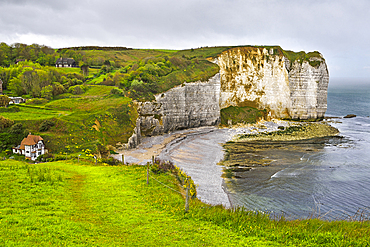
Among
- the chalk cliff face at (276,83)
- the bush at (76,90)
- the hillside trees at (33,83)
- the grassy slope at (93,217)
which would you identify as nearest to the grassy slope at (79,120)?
the bush at (76,90)

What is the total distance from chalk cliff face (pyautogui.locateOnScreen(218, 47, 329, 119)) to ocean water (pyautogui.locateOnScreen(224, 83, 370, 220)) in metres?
25.8

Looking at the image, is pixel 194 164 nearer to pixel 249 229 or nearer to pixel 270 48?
pixel 249 229

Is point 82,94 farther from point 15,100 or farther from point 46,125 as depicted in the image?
point 46,125

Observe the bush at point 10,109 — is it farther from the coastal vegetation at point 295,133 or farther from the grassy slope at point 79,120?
the coastal vegetation at point 295,133

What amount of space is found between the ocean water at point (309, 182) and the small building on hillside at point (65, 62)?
7867cm

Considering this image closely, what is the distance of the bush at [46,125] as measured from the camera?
36981mm

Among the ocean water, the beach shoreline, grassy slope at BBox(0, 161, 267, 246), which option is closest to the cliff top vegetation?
the beach shoreline

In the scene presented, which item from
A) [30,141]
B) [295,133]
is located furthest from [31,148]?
[295,133]

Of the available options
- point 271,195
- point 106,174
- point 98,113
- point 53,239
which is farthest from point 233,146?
point 53,239

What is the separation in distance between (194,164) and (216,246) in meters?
27.6

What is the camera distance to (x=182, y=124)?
6053 centimetres

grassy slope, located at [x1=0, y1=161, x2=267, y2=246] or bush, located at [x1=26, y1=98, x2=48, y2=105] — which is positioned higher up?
bush, located at [x1=26, y1=98, x2=48, y2=105]

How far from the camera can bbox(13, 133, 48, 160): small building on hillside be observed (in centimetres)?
3012

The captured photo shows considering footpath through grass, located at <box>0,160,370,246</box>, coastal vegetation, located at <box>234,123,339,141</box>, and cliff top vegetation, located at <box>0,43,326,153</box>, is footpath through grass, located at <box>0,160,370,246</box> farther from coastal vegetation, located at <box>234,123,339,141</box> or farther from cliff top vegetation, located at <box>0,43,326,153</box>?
coastal vegetation, located at <box>234,123,339,141</box>
